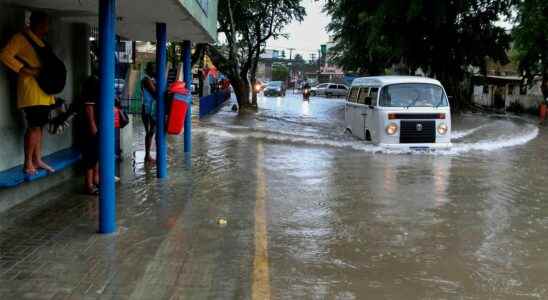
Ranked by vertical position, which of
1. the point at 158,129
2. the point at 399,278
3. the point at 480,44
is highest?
the point at 480,44

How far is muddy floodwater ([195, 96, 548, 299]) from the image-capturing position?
17.8ft

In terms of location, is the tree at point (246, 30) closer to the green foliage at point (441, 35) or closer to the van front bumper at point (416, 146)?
the green foliage at point (441, 35)

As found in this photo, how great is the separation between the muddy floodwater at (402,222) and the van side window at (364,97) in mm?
1169

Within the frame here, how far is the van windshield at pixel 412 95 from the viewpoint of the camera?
15109 millimetres

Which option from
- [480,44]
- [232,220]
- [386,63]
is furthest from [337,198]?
[386,63]

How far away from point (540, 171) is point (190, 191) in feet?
23.8

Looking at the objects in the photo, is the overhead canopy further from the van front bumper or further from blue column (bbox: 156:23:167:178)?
the van front bumper

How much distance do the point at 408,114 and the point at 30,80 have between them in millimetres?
9594

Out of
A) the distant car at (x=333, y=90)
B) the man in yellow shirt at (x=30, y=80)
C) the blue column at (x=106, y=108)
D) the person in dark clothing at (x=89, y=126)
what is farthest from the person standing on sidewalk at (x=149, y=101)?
the distant car at (x=333, y=90)

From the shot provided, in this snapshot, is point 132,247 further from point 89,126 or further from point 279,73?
point 279,73

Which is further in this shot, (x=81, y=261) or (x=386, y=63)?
(x=386, y=63)

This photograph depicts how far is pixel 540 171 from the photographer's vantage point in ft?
40.8

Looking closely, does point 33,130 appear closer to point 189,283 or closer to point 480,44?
point 189,283

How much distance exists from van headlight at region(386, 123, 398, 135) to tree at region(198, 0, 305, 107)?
17440mm
